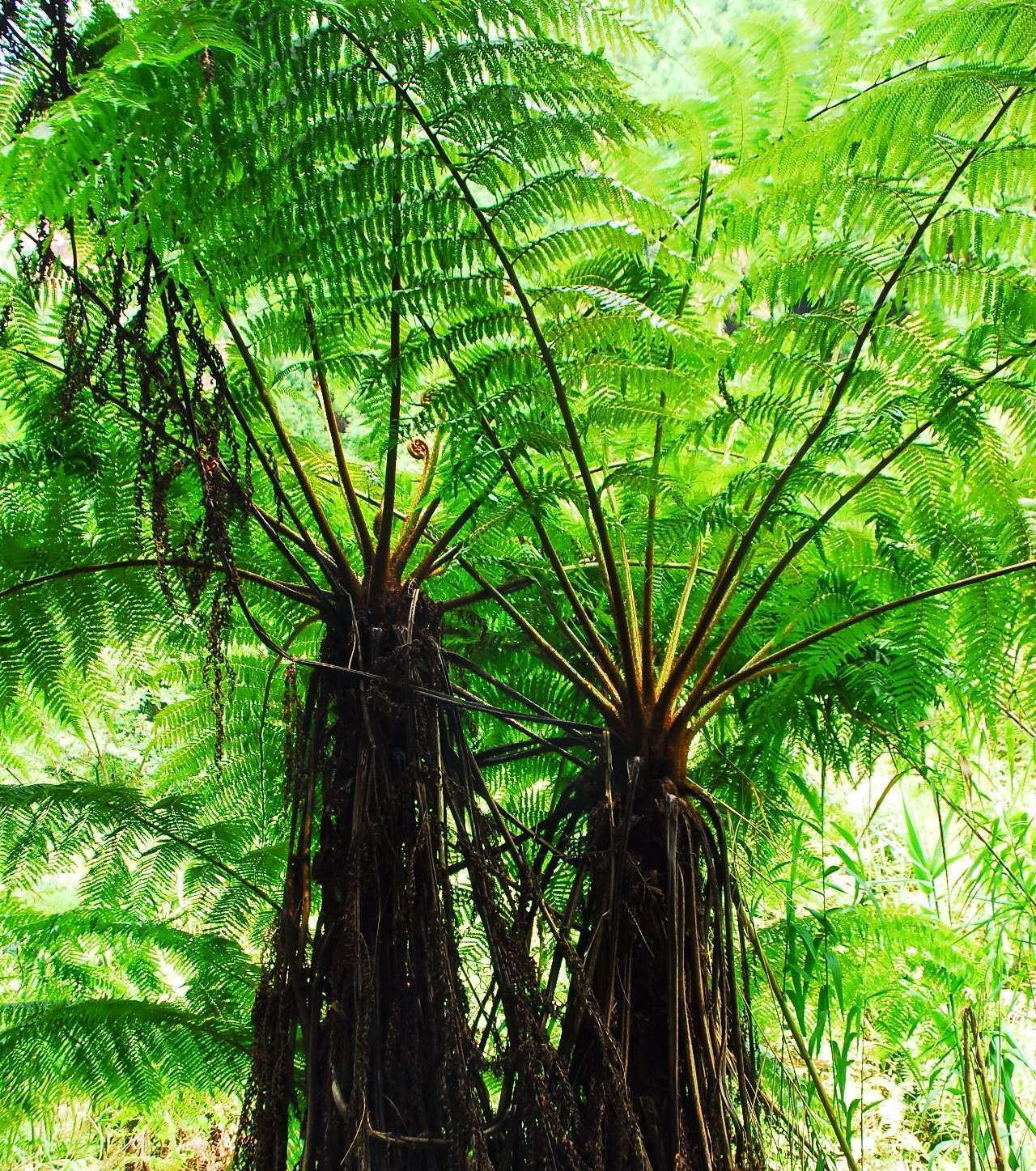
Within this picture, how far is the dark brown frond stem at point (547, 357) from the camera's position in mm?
994

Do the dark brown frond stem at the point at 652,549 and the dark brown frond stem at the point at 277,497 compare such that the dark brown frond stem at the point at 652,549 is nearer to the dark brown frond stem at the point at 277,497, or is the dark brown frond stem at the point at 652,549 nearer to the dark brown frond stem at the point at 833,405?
the dark brown frond stem at the point at 833,405

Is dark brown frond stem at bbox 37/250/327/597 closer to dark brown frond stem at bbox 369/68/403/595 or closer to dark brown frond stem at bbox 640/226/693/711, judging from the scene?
dark brown frond stem at bbox 369/68/403/595

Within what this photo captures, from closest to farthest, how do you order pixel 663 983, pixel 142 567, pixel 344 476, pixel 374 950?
1. pixel 374 950
2. pixel 663 983
3. pixel 344 476
4. pixel 142 567

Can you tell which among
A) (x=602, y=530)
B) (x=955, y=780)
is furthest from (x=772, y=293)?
(x=955, y=780)

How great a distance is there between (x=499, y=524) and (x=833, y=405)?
43cm

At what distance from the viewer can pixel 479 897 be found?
100cm

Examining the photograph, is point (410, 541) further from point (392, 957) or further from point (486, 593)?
point (392, 957)

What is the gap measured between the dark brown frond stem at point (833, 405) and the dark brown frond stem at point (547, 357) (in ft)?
0.17

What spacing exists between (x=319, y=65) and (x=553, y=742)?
2.62ft

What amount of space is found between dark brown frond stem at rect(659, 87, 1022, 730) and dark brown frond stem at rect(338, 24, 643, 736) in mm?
52

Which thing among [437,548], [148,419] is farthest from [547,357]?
[148,419]

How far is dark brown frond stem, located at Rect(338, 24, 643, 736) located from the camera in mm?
994

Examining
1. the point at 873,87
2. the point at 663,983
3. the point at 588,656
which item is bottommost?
the point at 663,983

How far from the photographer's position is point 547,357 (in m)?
1.04
